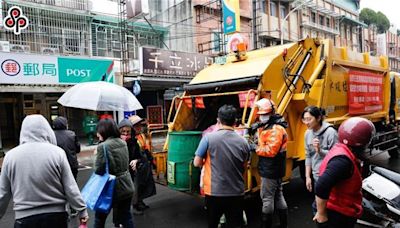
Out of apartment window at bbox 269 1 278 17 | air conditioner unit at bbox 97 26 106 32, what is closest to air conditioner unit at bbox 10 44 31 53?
air conditioner unit at bbox 97 26 106 32

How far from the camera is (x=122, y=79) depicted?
1445 cm

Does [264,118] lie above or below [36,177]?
above

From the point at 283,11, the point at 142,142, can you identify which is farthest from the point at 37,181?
the point at 283,11

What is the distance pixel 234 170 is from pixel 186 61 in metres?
12.5

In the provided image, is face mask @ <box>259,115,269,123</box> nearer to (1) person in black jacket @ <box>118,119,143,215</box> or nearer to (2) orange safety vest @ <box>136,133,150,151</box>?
(1) person in black jacket @ <box>118,119,143,215</box>

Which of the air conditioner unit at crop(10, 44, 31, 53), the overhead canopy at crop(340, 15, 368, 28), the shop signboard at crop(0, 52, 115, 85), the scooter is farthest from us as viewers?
the overhead canopy at crop(340, 15, 368, 28)

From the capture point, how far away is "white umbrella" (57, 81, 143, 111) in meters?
5.60

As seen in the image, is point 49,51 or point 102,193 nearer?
point 102,193

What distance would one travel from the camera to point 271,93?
5.02m

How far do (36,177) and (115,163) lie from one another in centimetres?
105

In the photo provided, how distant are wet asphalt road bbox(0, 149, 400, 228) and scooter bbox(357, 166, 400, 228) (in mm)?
830

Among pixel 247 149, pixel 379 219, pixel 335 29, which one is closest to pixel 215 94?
pixel 247 149

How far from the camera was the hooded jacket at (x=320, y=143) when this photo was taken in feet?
12.7

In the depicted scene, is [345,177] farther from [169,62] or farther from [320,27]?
[320,27]
